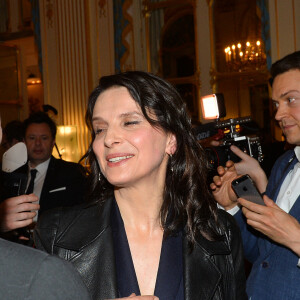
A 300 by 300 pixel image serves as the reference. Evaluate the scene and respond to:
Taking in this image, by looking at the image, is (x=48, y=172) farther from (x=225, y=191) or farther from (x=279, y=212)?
(x=279, y=212)

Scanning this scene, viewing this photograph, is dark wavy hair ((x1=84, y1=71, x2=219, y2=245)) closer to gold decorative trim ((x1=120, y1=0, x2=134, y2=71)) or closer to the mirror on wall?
gold decorative trim ((x1=120, y1=0, x2=134, y2=71))

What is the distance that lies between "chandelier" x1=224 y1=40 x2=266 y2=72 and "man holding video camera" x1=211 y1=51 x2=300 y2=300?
4354 millimetres

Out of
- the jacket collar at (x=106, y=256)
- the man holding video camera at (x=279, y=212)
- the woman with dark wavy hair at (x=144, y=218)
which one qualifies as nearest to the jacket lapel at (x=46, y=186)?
the man holding video camera at (x=279, y=212)

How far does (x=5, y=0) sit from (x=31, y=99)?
8.88ft

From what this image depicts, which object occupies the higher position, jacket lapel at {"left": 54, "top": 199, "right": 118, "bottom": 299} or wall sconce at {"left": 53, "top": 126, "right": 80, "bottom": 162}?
wall sconce at {"left": 53, "top": 126, "right": 80, "bottom": 162}

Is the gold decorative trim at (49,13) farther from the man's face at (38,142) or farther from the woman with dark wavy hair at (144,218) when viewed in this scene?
the woman with dark wavy hair at (144,218)

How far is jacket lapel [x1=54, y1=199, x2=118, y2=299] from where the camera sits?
1.41 m

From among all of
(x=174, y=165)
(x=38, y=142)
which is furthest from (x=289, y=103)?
(x=38, y=142)

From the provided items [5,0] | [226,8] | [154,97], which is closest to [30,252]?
[154,97]

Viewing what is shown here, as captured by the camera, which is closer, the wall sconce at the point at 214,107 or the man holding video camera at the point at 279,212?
the man holding video camera at the point at 279,212

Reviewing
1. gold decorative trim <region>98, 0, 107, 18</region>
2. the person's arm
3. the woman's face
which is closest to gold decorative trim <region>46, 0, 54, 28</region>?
gold decorative trim <region>98, 0, 107, 18</region>

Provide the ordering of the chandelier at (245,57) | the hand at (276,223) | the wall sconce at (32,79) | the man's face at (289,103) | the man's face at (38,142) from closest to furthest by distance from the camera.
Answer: the hand at (276,223), the man's face at (289,103), the man's face at (38,142), the chandelier at (245,57), the wall sconce at (32,79)

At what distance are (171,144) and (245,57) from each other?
515 cm

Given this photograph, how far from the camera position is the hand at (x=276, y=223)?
1.76 metres
